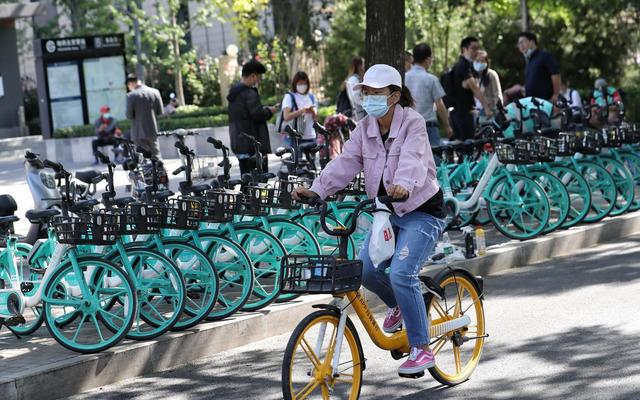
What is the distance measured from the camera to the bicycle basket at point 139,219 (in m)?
7.95

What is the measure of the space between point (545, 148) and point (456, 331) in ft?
17.6

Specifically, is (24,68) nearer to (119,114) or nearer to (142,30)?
(142,30)

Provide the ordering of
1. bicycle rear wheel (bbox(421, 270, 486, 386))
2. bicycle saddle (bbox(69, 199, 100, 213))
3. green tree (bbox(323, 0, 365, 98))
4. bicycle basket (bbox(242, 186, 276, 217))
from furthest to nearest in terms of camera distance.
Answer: green tree (bbox(323, 0, 365, 98)) → bicycle basket (bbox(242, 186, 276, 217)) → bicycle saddle (bbox(69, 199, 100, 213)) → bicycle rear wheel (bbox(421, 270, 486, 386))

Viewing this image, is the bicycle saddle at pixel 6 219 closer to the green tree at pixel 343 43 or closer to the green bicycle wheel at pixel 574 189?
the green bicycle wheel at pixel 574 189

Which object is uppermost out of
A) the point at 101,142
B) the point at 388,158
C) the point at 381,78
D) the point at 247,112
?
the point at 381,78

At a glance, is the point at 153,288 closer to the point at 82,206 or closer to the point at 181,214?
the point at 181,214

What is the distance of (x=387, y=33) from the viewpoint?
11742 mm

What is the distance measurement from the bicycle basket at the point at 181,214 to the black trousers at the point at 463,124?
647 cm

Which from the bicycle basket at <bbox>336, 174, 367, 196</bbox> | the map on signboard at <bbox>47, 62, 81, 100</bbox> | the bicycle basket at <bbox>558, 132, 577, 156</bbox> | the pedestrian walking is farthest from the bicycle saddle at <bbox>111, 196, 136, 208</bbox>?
the map on signboard at <bbox>47, 62, 81, 100</bbox>

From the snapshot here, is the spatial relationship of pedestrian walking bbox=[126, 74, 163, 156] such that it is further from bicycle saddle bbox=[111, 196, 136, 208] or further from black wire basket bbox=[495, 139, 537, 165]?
bicycle saddle bbox=[111, 196, 136, 208]

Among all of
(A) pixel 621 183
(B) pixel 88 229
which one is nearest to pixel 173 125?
(A) pixel 621 183

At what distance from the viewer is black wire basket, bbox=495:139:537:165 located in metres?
11.8

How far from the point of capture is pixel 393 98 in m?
6.67

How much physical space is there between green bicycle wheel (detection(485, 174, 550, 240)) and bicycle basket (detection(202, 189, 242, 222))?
355cm
